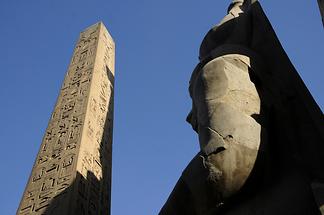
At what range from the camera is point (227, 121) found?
11.3 ft

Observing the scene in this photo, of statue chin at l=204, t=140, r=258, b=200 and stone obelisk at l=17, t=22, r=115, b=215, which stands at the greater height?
stone obelisk at l=17, t=22, r=115, b=215

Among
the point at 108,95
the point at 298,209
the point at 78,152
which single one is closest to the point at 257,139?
the point at 298,209

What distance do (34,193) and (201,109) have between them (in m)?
3.82

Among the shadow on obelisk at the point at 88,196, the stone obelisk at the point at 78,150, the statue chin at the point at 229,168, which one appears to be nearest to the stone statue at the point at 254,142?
the statue chin at the point at 229,168

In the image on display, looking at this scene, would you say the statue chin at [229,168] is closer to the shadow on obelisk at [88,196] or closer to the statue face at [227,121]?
the statue face at [227,121]

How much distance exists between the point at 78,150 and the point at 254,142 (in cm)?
401

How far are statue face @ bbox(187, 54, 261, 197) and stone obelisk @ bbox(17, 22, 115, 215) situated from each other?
282 centimetres

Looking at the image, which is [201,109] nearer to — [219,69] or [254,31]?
[219,69]

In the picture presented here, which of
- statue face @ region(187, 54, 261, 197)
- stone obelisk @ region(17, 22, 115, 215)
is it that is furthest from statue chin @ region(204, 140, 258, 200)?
stone obelisk @ region(17, 22, 115, 215)

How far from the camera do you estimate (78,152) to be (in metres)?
6.87

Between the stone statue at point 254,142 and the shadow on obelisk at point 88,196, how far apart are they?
249cm

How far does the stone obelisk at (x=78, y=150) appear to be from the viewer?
6328 millimetres

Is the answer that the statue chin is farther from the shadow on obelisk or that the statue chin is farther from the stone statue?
the shadow on obelisk

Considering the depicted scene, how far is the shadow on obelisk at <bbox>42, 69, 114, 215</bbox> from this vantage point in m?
6.01
